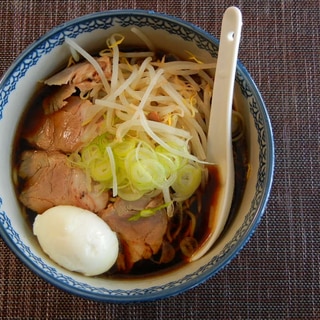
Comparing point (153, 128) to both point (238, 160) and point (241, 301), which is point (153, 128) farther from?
point (241, 301)

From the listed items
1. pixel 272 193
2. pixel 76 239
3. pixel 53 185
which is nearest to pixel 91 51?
pixel 53 185

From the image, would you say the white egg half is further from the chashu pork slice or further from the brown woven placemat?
the brown woven placemat

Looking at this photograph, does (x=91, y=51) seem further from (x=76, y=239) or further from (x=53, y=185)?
(x=76, y=239)

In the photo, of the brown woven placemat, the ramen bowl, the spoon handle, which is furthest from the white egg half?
the spoon handle

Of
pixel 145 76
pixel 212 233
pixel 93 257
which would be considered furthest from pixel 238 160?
pixel 93 257

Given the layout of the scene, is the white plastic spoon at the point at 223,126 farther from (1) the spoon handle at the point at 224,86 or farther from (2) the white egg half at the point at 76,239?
(2) the white egg half at the point at 76,239

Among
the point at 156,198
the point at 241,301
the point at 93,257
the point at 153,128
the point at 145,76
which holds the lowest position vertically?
the point at 241,301
